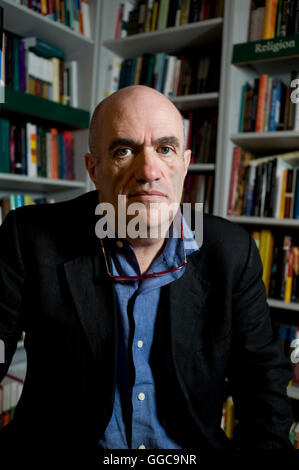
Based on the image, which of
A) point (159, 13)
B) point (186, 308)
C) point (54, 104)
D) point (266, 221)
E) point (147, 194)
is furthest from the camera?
point (159, 13)

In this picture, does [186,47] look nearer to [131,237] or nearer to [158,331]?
[131,237]

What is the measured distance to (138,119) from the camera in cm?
82

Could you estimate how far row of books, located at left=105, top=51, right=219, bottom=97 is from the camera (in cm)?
192

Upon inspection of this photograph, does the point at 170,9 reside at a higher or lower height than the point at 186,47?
higher

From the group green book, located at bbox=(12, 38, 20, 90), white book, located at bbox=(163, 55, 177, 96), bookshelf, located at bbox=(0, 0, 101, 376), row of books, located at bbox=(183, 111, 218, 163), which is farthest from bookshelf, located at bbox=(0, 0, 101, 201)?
row of books, located at bbox=(183, 111, 218, 163)

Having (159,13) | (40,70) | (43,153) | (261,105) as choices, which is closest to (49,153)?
(43,153)

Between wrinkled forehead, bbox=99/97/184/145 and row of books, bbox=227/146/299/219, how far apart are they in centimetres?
96

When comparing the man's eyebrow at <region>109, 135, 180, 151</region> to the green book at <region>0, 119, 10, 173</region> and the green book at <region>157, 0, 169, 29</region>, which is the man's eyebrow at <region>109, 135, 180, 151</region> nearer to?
the green book at <region>0, 119, 10, 173</region>

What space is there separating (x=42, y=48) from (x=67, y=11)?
26 cm

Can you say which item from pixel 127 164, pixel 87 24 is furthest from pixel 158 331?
Answer: pixel 87 24

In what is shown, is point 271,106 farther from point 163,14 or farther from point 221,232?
point 221,232

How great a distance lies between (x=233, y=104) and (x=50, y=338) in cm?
138
